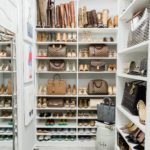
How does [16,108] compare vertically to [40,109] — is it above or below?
above

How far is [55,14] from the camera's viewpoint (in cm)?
369

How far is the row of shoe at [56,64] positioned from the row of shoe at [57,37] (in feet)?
1.38

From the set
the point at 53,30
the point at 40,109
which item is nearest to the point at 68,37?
the point at 53,30

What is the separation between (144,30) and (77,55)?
2141mm

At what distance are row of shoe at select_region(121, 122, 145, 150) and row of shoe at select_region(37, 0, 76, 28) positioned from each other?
2186 millimetres

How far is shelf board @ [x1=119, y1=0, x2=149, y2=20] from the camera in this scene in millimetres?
1791

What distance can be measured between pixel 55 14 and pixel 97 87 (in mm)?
1590

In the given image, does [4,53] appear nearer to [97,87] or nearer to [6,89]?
[6,89]

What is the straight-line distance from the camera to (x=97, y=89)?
3.71 meters

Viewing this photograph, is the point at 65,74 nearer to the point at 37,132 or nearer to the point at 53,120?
the point at 53,120

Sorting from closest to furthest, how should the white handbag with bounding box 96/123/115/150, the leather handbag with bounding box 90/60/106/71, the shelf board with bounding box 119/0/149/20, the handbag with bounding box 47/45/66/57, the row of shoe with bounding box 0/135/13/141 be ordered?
the shelf board with bounding box 119/0/149/20 < the row of shoe with bounding box 0/135/13/141 < the white handbag with bounding box 96/123/115/150 < the handbag with bounding box 47/45/66/57 < the leather handbag with bounding box 90/60/106/71

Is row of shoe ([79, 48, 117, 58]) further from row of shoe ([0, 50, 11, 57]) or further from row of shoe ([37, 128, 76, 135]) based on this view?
row of shoe ([0, 50, 11, 57])

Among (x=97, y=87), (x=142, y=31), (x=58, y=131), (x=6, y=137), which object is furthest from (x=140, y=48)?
(x=58, y=131)

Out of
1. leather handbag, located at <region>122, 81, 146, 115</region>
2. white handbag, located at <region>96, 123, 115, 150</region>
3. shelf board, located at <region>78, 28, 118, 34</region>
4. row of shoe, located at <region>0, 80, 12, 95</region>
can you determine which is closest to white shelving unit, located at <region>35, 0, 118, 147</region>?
shelf board, located at <region>78, 28, 118, 34</region>
